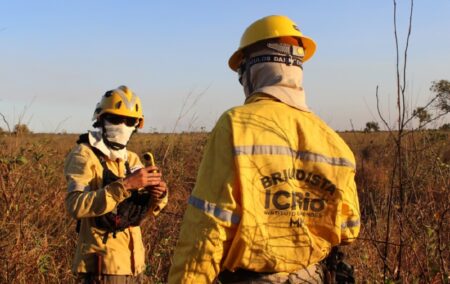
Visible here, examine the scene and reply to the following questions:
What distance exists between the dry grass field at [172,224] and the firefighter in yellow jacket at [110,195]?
66 centimetres

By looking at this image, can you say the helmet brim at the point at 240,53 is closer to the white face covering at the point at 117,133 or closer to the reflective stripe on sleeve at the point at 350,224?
the reflective stripe on sleeve at the point at 350,224

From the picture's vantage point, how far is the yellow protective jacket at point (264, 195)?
177 centimetres

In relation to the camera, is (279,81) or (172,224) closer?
(279,81)

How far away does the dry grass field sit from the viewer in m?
3.02

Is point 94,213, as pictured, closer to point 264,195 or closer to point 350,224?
point 264,195

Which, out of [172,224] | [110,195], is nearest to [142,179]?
[110,195]

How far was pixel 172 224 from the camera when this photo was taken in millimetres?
6250

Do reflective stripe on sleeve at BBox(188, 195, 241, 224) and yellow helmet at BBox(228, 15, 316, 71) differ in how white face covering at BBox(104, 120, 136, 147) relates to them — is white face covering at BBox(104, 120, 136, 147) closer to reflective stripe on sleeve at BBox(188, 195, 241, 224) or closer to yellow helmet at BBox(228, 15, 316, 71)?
yellow helmet at BBox(228, 15, 316, 71)

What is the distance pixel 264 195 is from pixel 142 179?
1.46 metres

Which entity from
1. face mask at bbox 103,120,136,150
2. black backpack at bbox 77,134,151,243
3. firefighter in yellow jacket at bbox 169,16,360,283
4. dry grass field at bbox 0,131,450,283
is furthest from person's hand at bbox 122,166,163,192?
firefighter in yellow jacket at bbox 169,16,360,283

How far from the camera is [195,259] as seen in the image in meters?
1.76

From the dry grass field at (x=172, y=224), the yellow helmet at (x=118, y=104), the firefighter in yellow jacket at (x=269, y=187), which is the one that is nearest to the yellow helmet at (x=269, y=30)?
the firefighter in yellow jacket at (x=269, y=187)

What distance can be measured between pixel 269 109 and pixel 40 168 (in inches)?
202

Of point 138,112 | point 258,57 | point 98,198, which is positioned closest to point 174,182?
point 138,112
